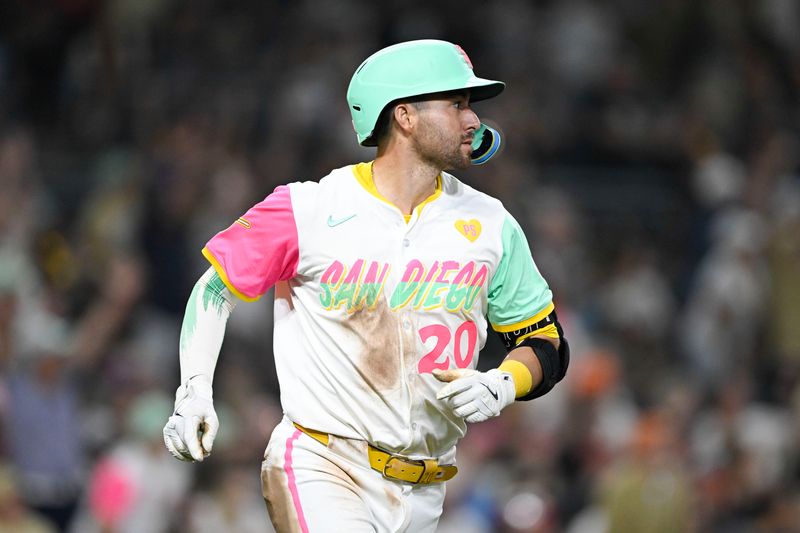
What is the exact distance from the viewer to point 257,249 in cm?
475

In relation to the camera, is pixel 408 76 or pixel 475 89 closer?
pixel 408 76

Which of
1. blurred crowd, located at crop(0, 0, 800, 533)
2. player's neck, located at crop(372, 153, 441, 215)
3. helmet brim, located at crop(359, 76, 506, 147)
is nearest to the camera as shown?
helmet brim, located at crop(359, 76, 506, 147)

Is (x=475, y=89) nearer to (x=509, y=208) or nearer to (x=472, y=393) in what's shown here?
(x=472, y=393)

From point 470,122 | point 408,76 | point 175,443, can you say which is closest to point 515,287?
point 470,122

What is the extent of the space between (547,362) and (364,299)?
2.24 feet

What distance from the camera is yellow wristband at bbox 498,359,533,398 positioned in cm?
476

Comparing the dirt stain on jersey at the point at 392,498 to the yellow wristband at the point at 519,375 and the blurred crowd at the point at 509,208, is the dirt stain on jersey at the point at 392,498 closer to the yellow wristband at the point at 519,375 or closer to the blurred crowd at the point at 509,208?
the yellow wristband at the point at 519,375

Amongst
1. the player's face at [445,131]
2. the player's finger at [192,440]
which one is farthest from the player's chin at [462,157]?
the player's finger at [192,440]

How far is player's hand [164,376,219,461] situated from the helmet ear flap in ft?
4.12

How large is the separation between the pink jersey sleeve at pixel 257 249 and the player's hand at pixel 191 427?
386 mm

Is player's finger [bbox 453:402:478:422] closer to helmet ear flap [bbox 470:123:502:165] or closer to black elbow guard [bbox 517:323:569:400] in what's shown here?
black elbow guard [bbox 517:323:569:400]

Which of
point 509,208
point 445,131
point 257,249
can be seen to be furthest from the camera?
point 509,208

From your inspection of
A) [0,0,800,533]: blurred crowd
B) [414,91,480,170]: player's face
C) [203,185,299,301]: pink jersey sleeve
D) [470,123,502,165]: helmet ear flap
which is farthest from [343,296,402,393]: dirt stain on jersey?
[0,0,800,533]: blurred crowd

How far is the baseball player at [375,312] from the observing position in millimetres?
4750
